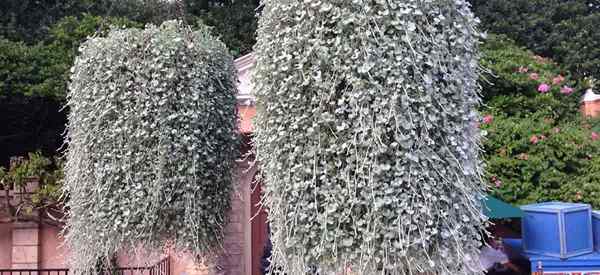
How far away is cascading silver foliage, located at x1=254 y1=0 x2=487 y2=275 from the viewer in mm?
2725

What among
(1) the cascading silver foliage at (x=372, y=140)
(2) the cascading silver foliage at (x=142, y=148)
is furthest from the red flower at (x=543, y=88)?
(2) the cascading silver foliage at (x=142, y=148)

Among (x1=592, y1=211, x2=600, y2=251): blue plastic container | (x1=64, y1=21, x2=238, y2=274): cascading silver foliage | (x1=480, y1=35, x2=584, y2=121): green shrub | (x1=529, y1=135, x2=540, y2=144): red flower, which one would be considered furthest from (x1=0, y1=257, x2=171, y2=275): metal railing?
(x1=480, y1=35, x2=584, y2=121): green shrub

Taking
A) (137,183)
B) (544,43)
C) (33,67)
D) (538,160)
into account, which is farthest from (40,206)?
(544,43)

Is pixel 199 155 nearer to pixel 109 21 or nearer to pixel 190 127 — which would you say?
pixel 190 127

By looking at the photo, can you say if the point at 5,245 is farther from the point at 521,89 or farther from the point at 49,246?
the point at 521,89

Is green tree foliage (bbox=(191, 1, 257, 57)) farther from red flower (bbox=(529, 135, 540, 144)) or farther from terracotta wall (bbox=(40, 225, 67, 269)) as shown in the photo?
red flower (bbox=(529, 135, 540, 144))

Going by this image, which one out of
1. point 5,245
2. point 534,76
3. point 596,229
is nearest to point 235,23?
point 534,76

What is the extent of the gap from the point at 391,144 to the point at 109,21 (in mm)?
7006

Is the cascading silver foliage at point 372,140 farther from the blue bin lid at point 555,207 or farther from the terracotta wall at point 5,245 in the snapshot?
the terracotta wall at point 5,245

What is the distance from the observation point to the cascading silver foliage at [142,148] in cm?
392

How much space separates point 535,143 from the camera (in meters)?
6.77

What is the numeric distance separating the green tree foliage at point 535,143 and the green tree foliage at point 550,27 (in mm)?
2839

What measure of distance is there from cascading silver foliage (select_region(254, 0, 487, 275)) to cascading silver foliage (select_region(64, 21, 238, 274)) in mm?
1266

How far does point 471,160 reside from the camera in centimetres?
298
